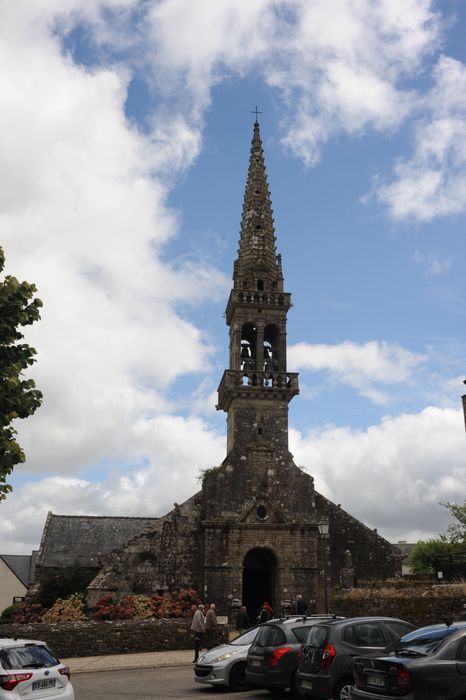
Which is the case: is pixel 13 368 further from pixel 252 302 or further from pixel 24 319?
pixel 252 302

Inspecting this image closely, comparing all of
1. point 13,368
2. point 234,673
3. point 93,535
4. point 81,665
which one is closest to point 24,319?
point 13,368

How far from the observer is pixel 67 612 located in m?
25.3

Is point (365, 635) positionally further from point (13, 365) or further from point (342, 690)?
point (13, 365)

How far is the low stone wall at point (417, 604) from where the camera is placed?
16.9 metres

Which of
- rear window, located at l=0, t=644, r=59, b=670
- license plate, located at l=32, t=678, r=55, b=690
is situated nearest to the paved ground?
rear window, located at l=0, t=644, r=59, b=670

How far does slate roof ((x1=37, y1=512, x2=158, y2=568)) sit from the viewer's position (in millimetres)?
38906

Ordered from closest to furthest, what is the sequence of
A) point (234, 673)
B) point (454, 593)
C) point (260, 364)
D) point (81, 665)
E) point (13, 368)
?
point (13, 368), point (234, 673), point (454, 593), point (81, 665), point (260, 364)

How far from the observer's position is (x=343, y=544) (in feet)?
96.4

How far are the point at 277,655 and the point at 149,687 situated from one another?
3.69 meters

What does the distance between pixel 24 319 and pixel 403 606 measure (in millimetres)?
12840

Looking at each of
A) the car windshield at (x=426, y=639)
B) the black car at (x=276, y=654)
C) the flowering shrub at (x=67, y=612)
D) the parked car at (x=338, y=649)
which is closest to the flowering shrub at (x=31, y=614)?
the flowering shrub at (x=67, y=612)

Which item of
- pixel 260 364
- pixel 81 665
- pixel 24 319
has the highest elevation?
pixel 260 364

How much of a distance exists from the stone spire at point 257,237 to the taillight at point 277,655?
909 inches

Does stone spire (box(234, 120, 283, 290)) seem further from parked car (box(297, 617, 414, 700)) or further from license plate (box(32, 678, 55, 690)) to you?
license plate (box(32, 678, 55, 690))
